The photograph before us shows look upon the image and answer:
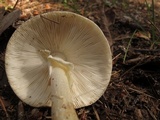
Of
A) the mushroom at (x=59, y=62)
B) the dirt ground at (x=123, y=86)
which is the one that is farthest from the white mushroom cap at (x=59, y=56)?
the dirt ground at (x=123, y=86)

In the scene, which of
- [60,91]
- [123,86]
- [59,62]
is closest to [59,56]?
[59,62]

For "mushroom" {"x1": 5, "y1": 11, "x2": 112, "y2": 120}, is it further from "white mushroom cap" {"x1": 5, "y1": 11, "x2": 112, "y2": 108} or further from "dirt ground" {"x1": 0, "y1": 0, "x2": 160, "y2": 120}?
"dirt ground" {"x1": 0, "y1": 0, "x2": 160, "y2": 120}

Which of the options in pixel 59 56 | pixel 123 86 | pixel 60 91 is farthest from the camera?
pixel 123 86

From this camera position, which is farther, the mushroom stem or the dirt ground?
the dirt ground

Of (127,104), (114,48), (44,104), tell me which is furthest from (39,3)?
(127,104)

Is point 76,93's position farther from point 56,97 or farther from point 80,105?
point 56,97

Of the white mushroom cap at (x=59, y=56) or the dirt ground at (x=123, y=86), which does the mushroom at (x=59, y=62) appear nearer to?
the white mushroom cap at (x=59, y=56)

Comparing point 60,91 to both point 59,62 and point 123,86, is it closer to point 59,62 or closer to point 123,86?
point 59,62

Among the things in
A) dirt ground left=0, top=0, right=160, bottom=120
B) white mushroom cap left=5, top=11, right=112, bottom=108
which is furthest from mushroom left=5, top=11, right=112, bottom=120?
dirt ground left=0, top=0, right=160, bottom=120
